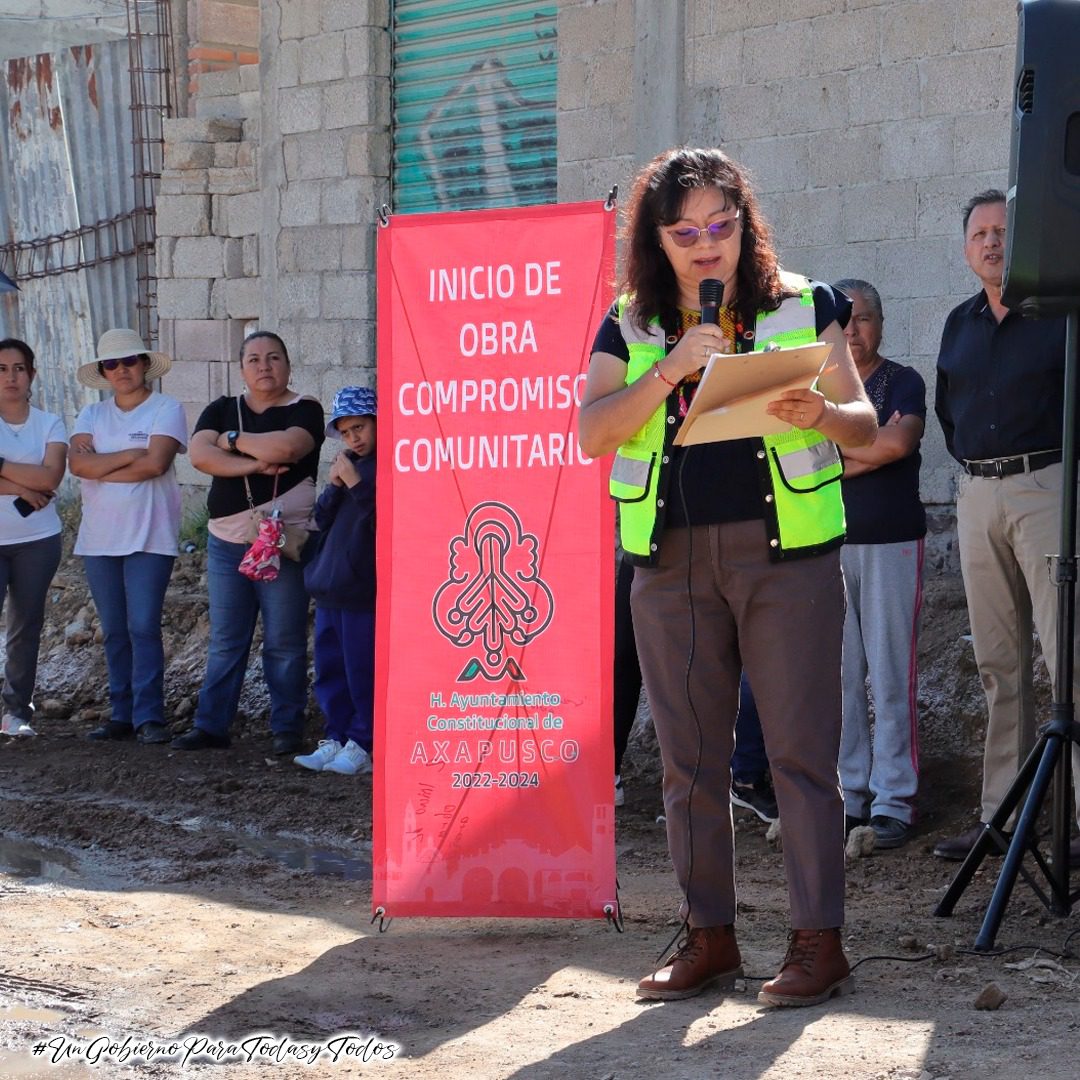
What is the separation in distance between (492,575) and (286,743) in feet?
11.9

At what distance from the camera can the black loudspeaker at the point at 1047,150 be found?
4.68 meters

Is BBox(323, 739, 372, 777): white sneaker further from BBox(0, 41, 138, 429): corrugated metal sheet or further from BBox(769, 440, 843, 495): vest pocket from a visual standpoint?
BBox(0, 41, 138, 429): corrugated metal sheet

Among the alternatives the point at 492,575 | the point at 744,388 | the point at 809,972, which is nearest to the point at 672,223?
the point at 744,388

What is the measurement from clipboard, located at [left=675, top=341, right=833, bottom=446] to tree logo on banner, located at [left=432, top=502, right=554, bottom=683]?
1325mm

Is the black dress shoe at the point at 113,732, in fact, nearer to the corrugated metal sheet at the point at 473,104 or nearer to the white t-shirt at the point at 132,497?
the white t-shirt at the point at 132,497

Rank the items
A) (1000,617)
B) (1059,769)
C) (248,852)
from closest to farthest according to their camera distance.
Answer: (1059,769) < (1000,617) < (248,852)

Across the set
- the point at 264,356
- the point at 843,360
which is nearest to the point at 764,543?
the point at 843,360

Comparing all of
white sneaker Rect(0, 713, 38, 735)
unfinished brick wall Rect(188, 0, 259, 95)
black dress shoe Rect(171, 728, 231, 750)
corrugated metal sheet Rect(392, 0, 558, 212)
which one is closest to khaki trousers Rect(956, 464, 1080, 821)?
black dress shoe Rect(171, 728, 231, 750)

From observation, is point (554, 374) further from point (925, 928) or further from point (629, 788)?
point (629, 788)

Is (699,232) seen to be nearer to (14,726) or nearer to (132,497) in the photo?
(132,497)

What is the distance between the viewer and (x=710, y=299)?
4.10m

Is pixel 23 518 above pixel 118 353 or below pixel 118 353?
below

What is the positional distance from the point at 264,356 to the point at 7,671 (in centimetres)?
230

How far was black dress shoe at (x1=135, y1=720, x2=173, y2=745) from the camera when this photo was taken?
29.3 ft
